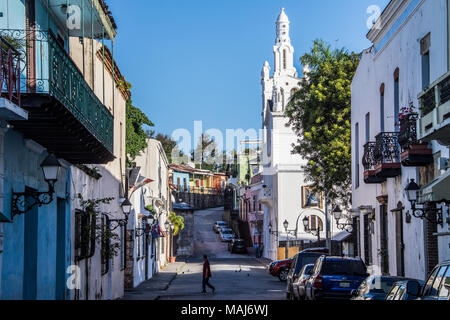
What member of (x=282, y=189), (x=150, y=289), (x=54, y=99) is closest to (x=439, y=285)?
(x=54, y=99)

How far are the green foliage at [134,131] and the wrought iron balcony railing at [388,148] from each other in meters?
13.9

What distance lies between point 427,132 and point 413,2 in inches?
251

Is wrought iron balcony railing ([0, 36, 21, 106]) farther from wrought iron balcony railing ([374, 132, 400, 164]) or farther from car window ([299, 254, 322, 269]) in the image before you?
car window ([299, 254, 322, 269])

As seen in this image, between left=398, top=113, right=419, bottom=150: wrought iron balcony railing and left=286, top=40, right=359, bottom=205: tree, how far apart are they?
16359 millimetres

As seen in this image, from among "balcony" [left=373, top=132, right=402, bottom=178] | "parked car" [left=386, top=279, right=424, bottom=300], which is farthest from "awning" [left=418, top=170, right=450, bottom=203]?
"balcony" [left=373, top=132, right=402, bottom=178]

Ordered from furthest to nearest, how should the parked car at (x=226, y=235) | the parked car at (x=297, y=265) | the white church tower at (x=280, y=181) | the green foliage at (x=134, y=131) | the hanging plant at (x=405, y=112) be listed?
the parked car at (x=226, y=235) < the white church tower at (x=280, y=181) < the green foliage at (x=134, y=131) < the parked car at (x=297, y=265) < the hanging plant at (x=405, y=112)

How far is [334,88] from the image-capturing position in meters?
35.8

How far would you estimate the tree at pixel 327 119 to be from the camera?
35.1m

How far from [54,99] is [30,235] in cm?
372

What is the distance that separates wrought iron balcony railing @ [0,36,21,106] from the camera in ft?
32.5

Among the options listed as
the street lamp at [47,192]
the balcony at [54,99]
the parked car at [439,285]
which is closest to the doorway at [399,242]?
the balcony at [54,99]

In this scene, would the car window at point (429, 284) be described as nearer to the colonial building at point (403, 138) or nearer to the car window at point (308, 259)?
the colonial building at point (403, 138)

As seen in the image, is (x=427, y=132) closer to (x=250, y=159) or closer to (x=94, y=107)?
(x=94, y=107)
